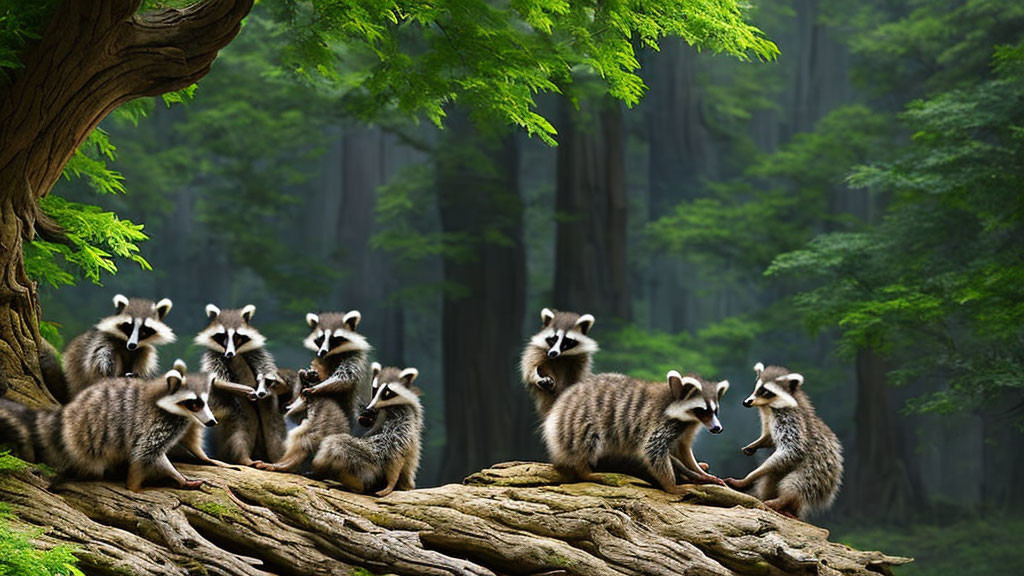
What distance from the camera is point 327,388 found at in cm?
568

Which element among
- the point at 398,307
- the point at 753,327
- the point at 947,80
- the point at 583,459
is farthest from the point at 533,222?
the point at 583,459

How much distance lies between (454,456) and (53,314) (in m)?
7.71

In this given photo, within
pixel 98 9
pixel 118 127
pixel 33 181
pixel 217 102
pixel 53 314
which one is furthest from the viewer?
pixel 118 127

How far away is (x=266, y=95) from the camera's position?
18.7 m

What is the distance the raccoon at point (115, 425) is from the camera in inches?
196

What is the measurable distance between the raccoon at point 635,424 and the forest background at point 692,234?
2.93 m

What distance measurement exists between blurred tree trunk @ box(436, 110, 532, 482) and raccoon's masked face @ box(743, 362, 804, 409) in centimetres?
1096

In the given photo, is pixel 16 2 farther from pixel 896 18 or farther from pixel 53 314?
pixel 896 18

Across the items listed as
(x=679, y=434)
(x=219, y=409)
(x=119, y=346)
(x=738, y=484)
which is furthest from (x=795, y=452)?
(x=119, y=346)

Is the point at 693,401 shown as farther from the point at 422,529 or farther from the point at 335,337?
the point at 335,337

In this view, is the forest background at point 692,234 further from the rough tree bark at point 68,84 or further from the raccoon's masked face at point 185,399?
the raccoon's masked face at point 185,399

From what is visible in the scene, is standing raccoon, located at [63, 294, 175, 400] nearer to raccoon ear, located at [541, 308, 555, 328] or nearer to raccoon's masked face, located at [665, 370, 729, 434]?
raccoon ear, located at [541, 308, 555, 328]

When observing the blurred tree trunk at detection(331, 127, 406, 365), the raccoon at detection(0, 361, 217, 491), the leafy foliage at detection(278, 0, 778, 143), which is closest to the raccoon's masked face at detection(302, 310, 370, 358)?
the raccoon at detection(0, 361, 217, 491)

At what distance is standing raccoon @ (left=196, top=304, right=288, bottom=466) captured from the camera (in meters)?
5.75
